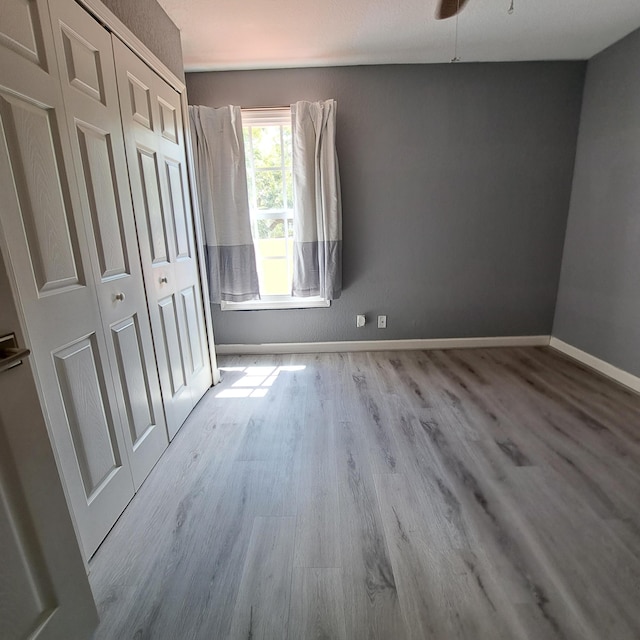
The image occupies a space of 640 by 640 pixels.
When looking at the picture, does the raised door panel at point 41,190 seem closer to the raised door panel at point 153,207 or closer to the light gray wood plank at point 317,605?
the raised door panel at point 153,207

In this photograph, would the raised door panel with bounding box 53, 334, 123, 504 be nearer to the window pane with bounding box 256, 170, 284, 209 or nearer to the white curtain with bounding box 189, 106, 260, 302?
the white curtain with bounding box 189, 106, 260, 302

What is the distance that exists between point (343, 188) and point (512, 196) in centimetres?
152

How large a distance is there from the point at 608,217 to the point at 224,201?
3105 millimetres

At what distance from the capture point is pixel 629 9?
6.46 feet

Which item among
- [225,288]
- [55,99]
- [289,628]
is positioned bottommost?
[289,628]

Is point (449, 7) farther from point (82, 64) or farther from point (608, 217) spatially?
point (608, 217)

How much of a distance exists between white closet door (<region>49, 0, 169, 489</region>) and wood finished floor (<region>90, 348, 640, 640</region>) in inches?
15.5

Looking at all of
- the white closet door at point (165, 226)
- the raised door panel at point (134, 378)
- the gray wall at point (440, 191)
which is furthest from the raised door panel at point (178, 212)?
the gray wall at point (440, 191)

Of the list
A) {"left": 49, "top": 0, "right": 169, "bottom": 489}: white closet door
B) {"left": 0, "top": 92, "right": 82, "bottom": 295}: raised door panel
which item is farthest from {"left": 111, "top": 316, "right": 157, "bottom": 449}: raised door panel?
{"left": 0, "top": 92, "right": 82, "bottom": 295}: raised door panel

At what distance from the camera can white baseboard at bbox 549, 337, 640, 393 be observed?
2340 millimetres

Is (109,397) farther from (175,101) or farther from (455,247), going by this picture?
(455,247)

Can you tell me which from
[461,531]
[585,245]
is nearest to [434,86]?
[585,245]

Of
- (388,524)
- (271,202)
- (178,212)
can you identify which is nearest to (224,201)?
(271,202)

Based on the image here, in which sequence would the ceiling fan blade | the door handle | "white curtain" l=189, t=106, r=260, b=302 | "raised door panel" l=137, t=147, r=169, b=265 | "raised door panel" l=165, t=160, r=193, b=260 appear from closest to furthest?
the door handle
the ceiling fan blade
"raised door panel" l=137, t=147, r=169, b=265
"raised door panel" l=165, t=160, r=193, b=260
"white curtain" l=189, t=106, r=260, b=302
